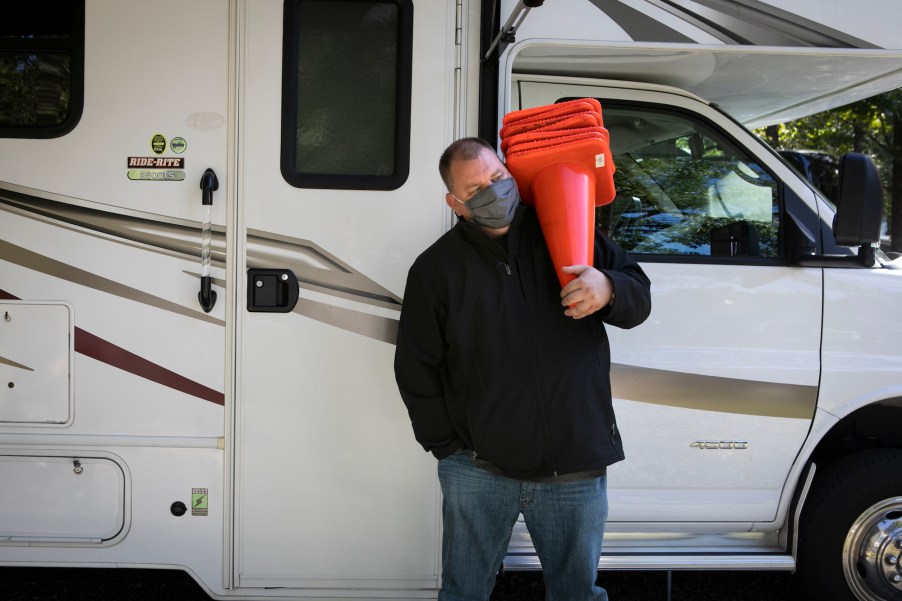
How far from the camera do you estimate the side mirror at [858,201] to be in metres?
2.98

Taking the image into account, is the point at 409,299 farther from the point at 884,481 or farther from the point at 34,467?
the point at 884,481

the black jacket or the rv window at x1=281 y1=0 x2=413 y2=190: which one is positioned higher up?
the rv window at x1=281 y1=0 x2=413 y2=190

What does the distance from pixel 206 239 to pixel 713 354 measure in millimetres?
1966

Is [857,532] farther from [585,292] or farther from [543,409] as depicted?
[585,292]

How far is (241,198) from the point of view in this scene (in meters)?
3.02

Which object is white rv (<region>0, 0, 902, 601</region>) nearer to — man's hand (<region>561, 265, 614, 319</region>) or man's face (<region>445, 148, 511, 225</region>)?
man's face (<region>445, 148, 511, 225</region>)

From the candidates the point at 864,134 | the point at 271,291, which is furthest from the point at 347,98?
the point at 864,134

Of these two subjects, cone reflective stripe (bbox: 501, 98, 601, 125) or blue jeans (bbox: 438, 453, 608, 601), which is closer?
blue jeans (bbox: 438, 453, 608, 601)

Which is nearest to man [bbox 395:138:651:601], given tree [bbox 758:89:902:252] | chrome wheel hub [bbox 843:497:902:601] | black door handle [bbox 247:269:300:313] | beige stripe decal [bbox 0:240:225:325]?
black door handle [bbox 247:269:300:313]

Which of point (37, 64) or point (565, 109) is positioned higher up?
point (37, 64)

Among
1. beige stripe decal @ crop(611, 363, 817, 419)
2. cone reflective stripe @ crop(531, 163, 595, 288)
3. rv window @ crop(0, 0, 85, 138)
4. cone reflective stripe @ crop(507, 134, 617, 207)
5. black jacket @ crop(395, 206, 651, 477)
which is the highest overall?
rv window @ crop(0, 0, 85, 138)

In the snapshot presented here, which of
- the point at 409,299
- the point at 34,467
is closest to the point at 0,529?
the point at 34,467

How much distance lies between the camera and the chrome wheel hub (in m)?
3.39

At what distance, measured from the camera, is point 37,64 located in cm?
306
